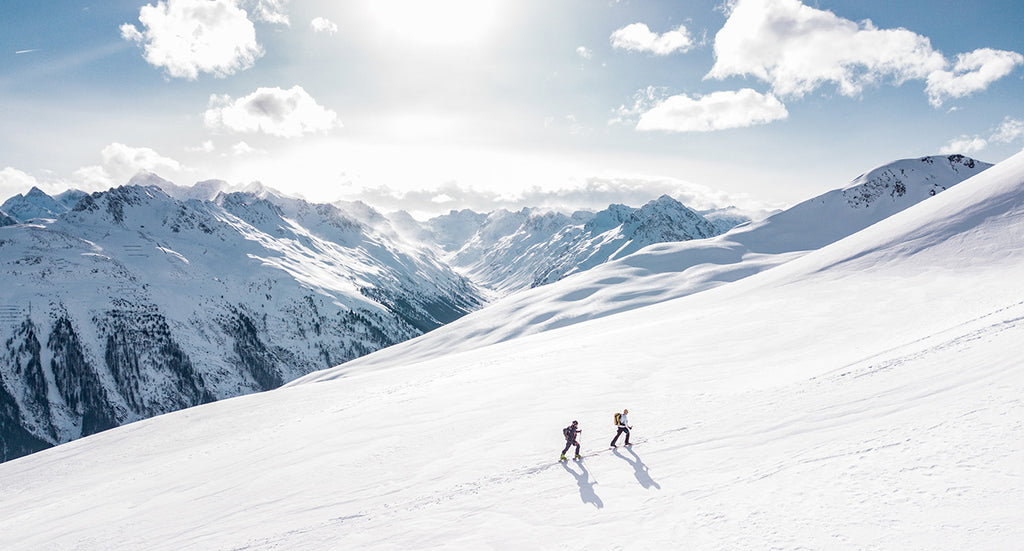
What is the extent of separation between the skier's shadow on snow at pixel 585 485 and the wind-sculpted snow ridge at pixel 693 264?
6654 cm

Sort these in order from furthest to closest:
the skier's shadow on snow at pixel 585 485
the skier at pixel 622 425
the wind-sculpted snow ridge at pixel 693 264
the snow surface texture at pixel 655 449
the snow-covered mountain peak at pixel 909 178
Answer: the snow-covered mountain peak at pixel 909 178
the wind-sculpted snow ridge at pixel 693 264
the skier at pixel 622 425
the skier's shadow on snow at pixel 585 485
the snow surface texture at pixel 655 449

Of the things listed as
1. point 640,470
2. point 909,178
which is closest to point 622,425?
point 640,470

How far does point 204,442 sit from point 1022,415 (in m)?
40.8

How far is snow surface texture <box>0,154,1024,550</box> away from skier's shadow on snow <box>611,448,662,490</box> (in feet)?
0.28

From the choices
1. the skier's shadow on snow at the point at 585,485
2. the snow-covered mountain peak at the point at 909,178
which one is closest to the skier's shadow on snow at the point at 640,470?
the skier's shadow on snow at the point at 585,485

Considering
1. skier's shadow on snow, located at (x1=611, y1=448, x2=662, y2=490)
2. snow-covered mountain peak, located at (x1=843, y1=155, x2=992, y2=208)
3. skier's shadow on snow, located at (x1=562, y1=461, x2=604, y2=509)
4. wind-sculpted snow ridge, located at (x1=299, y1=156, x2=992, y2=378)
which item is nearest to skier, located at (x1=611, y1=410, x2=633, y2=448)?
skier's shadow on snow, located at (x1=611, y1=448, x2=662, y2=490)

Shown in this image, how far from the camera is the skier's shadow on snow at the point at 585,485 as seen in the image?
44.8 feet

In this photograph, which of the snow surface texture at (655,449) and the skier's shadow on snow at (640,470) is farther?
the skier's shadow on snow at (640,470)

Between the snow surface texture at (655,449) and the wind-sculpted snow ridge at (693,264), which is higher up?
the wind-sculpted snow ridge at (693,264)

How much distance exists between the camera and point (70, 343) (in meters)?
158

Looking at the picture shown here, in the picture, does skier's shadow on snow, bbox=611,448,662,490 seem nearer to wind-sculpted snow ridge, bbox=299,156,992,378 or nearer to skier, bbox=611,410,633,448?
skier, bbox=611,410,633,448

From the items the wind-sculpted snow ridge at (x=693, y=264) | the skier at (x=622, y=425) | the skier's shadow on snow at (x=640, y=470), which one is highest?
the wind-sculpted snow ridge at (x=693, y=264)

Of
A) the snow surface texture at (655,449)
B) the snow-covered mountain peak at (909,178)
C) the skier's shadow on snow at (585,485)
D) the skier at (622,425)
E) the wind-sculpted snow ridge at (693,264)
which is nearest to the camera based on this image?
the snow surface texture at (655,449)

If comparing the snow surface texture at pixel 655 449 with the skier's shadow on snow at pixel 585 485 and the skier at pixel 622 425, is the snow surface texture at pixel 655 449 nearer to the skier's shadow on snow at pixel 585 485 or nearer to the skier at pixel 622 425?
the skier's shadow on snow at pixel 585 485
